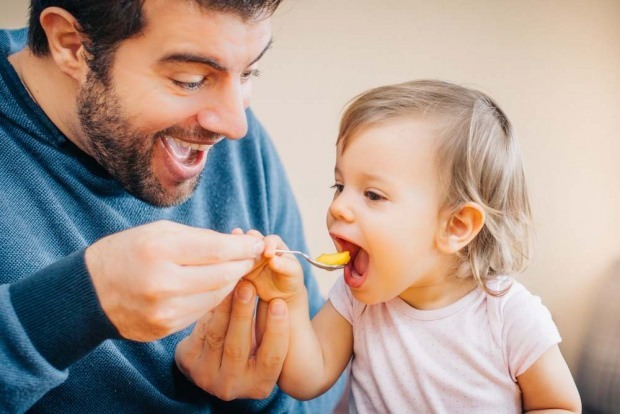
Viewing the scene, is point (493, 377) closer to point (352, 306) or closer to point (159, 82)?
point (352, 306)

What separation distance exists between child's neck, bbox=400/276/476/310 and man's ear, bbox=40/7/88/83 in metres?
0.77

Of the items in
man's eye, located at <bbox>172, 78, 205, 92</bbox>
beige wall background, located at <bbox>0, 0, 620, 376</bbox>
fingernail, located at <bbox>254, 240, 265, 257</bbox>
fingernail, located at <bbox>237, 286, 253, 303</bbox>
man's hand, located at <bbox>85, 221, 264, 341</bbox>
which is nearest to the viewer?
man's hand, located at <bbox>85, 221, 264, 341</bbox>

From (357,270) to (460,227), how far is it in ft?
0.67

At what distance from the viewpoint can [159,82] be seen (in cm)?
117

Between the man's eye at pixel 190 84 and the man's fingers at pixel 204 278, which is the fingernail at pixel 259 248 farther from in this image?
the man's eye at pixel 190 84

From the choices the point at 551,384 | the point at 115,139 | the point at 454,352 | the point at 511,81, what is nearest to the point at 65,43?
the point at 115,139

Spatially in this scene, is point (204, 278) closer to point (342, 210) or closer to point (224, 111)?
point (342, 210)

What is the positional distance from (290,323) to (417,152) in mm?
391

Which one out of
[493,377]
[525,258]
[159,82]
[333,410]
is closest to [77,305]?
[159,82]

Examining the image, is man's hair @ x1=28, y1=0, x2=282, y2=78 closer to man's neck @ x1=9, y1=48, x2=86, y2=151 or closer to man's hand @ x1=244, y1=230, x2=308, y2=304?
man's neck @ x1=9, y1=48, x2=86, y2=151

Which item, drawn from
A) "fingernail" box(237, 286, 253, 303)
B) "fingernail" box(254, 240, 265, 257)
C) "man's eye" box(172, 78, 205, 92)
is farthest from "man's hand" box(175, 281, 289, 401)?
"man's eye" box(172, 78, 205, 92)

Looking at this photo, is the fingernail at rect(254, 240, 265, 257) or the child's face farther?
the child's face

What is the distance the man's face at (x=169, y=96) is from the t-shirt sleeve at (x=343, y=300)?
360mm

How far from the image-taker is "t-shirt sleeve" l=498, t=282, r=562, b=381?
3.62 ft
